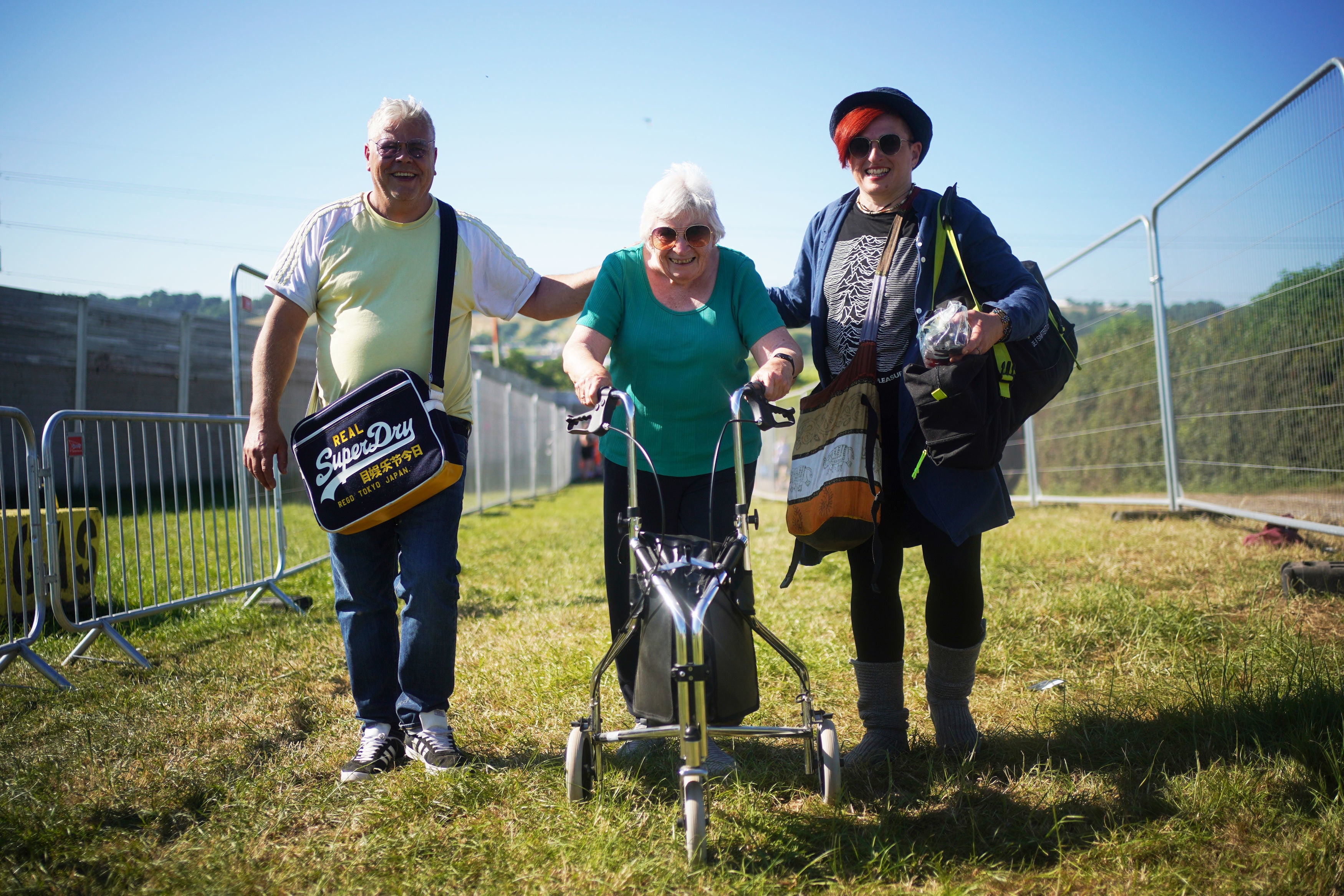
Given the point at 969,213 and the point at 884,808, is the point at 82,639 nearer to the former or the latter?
the point at 884,808

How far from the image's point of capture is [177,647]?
188 inches

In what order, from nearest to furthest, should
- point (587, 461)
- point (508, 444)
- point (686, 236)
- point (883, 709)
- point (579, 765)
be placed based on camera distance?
point (579, 765), point (686, 236), point (883, 709), point (508, 444), point (587, 461)

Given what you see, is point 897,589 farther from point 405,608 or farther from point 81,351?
point 81,351

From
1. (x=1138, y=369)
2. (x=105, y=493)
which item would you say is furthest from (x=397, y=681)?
(x=1138, y=369)

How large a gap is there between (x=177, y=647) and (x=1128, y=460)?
7.43 m

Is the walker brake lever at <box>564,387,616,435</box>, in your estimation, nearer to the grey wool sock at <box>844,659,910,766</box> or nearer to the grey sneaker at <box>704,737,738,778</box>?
the grey sneaker at <box>704,737,738,778</box>

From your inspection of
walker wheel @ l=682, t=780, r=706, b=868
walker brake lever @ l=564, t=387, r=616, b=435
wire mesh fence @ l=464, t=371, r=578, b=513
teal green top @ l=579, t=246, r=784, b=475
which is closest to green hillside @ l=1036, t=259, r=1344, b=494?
teal green top @ l=579, t=246, r=784, b=475

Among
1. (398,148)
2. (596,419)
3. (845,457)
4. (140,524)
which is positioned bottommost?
(140,524)

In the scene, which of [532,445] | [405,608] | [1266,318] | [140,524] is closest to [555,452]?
[532,445]

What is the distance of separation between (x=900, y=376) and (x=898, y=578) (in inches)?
26.0

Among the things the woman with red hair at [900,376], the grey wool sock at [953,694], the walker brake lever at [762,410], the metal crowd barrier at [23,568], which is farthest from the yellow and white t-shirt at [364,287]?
the metal crowd barrier at [23,568]

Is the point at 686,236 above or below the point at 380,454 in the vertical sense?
above

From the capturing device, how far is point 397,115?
2957mm

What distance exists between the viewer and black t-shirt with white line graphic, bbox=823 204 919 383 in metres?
2.78
